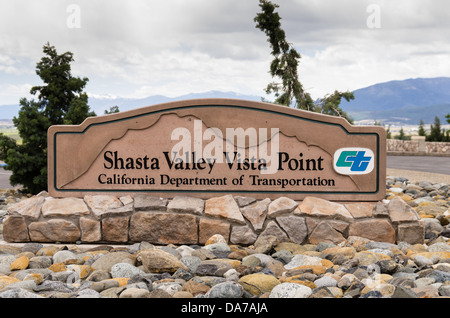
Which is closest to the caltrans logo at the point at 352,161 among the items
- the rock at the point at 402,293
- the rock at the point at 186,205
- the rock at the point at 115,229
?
the rock at the point at 186,205

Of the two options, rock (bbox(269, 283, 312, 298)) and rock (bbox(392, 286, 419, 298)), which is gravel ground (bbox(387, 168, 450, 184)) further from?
rock (bbox(269, 283, 312, 298))

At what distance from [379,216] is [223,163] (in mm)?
1904

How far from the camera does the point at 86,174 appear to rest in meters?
5.93

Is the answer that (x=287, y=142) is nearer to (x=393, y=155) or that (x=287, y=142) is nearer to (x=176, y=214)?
(x=176, y=214)

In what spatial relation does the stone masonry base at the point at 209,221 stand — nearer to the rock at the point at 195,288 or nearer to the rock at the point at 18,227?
the rock at the point at 18,227

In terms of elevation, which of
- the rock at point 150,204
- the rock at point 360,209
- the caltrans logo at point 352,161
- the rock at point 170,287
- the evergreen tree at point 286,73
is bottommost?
the rock at point 170,287

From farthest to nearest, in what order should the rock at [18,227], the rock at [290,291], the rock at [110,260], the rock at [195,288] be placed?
the rock at [18,227], the rock at [110,260], the rock at [195,288], the rock at [290,291]

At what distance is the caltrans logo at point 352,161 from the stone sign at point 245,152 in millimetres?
11

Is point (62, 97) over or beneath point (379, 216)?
over

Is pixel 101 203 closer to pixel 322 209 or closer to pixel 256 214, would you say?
pixel 256 214

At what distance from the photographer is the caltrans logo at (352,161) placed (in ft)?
18.8

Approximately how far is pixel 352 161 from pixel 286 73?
973cm

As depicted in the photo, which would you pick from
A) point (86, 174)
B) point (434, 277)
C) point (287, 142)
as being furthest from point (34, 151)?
point (434, 277)

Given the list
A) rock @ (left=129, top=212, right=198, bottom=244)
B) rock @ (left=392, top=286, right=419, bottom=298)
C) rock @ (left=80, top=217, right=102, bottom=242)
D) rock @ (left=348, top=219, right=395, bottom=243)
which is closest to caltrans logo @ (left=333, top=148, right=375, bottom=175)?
rock @ (left=348, top=219, right=395, bottom=243)
